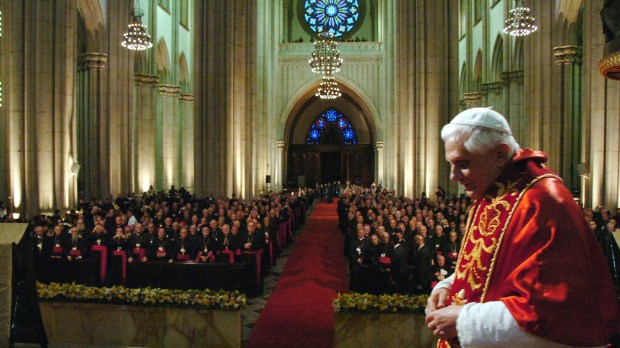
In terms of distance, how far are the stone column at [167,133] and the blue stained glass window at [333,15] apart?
15.8m

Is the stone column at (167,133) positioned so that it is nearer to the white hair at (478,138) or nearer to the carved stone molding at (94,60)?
the carved stone molding at (94,60)

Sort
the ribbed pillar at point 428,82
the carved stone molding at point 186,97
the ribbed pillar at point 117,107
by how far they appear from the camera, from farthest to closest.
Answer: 1. the carved stone molding at point 186,97
2. the ribbed pillar at point 117,107
3. the ribbed pillar at point 428,82

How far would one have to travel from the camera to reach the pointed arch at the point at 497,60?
103 feet

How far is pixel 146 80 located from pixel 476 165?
30683 millimetres

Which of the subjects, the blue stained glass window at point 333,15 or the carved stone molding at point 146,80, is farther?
the blue stained glass window at point 333,15

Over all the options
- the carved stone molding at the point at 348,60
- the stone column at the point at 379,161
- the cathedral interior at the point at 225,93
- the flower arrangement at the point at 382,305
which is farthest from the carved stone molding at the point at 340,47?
the flower arrangement at the point at 382,305

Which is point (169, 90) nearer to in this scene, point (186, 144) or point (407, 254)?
point (186, 144)

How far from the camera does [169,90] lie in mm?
35719

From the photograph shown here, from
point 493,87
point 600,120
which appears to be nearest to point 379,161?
point 493,87

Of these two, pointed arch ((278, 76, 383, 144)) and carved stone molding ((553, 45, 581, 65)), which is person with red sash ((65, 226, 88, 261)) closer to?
carved stone molding ((553, 45, 581, 65))

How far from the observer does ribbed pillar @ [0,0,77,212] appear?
59.3ft

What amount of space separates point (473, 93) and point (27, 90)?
2731cm

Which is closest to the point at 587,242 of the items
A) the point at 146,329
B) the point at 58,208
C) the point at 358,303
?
the point at 358,303

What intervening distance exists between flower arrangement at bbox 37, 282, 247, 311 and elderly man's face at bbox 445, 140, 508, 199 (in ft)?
19.5
